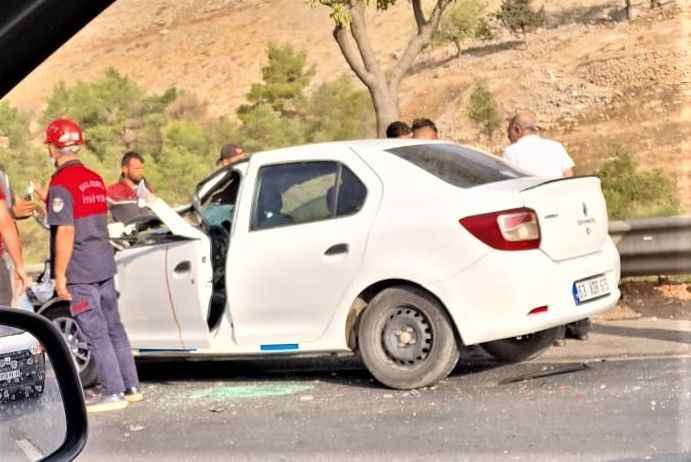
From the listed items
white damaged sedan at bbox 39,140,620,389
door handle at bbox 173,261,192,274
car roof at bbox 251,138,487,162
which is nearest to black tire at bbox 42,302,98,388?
white damaged sedan at bbox 39,140,620,389

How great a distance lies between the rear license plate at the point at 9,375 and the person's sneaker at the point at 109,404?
5977mm

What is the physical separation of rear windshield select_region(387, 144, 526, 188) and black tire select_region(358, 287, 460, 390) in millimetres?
735

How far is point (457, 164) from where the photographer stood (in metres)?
8.28

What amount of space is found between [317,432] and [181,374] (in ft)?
9.43

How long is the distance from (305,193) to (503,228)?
4.32ft

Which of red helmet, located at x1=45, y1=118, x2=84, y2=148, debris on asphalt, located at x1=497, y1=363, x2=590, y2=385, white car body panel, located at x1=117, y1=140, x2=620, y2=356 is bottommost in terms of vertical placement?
debris on asphalt, located at x1=497, y1=363, x2=590, y2=385

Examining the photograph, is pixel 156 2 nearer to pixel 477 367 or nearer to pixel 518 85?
pixel 477 367

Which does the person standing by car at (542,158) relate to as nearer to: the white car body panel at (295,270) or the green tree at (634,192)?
the white car body panel at (295,270)

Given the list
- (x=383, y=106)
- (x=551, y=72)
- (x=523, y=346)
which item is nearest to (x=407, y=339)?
(x=523, y=346)

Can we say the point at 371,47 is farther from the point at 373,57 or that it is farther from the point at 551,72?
the point at 551,72

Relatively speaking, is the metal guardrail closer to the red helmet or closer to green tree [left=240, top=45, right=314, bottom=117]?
the red helmet

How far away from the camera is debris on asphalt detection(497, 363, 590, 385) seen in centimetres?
812

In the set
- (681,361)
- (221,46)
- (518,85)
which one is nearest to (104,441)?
(681,361)

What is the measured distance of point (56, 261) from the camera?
7816 mm
